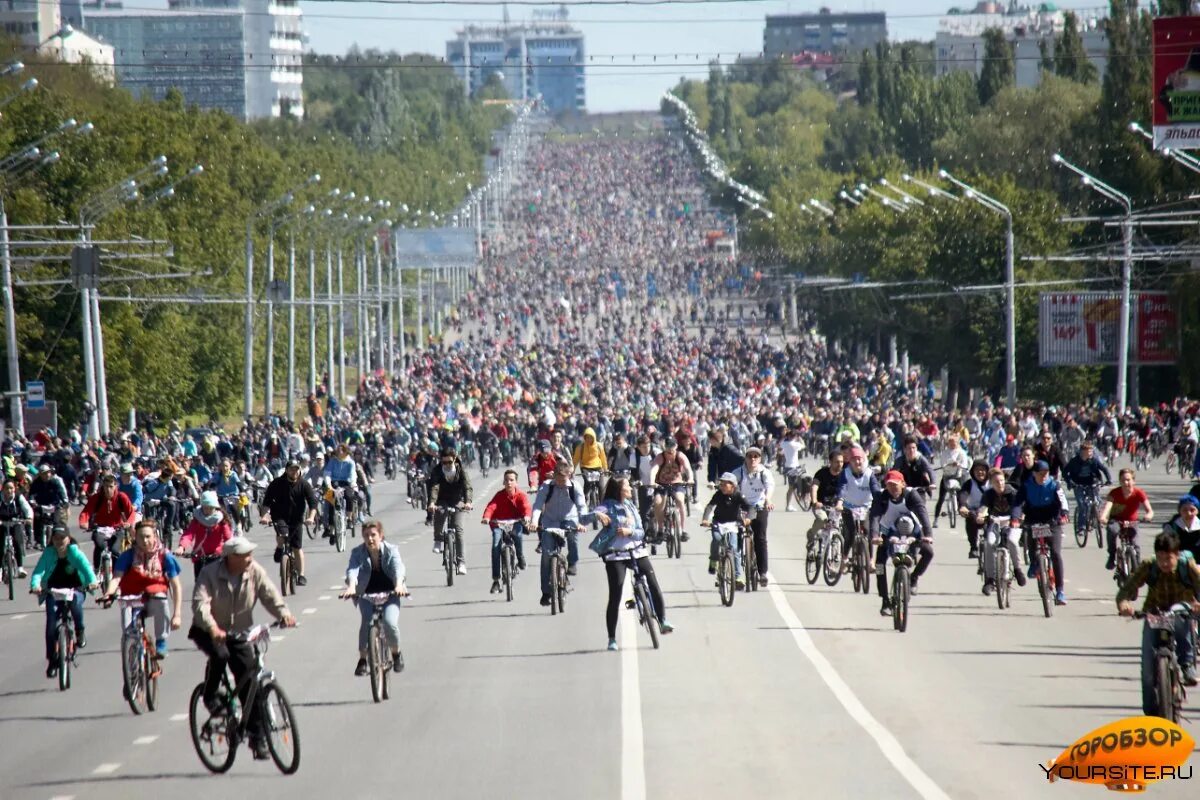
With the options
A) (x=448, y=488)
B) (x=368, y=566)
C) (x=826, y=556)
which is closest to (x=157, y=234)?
(x=448, y=488)

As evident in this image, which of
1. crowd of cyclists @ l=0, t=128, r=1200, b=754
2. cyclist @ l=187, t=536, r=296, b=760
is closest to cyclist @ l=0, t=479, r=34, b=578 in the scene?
crowd of cyclists @ l=0, t=128, r=1200, b=754

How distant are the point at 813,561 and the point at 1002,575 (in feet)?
12.5

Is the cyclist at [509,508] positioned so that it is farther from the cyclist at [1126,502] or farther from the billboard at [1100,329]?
the billboard at [1100,329]

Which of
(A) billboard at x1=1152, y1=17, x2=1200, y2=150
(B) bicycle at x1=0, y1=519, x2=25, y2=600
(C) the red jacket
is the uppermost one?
(A) billboard at x1=1152, y1=17, x2=1200, y2=150

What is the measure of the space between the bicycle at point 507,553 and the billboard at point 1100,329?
44690 millimetres

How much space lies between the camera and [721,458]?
29.2m

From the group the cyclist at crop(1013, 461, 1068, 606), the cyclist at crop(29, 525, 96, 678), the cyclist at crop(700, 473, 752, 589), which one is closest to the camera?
the cyclist at crop(29, 525, 96, 678)

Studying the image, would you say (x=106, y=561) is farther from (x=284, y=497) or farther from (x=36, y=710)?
(x=36, y=710)

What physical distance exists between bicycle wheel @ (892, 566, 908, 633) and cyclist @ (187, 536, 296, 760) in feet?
27.7

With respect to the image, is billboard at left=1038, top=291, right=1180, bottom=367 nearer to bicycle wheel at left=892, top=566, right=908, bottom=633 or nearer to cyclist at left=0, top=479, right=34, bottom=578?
cyclist at left=0, top=479, right=34, bottom=578

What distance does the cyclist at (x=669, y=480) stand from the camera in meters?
30.9

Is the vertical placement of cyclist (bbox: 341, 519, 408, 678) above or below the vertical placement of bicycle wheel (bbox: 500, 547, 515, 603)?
above

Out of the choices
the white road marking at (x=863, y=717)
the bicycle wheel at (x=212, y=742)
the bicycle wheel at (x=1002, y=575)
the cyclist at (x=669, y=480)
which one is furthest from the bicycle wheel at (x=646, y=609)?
the cyclist at (x=669, y=480)

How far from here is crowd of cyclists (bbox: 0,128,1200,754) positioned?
19297 millimetres
